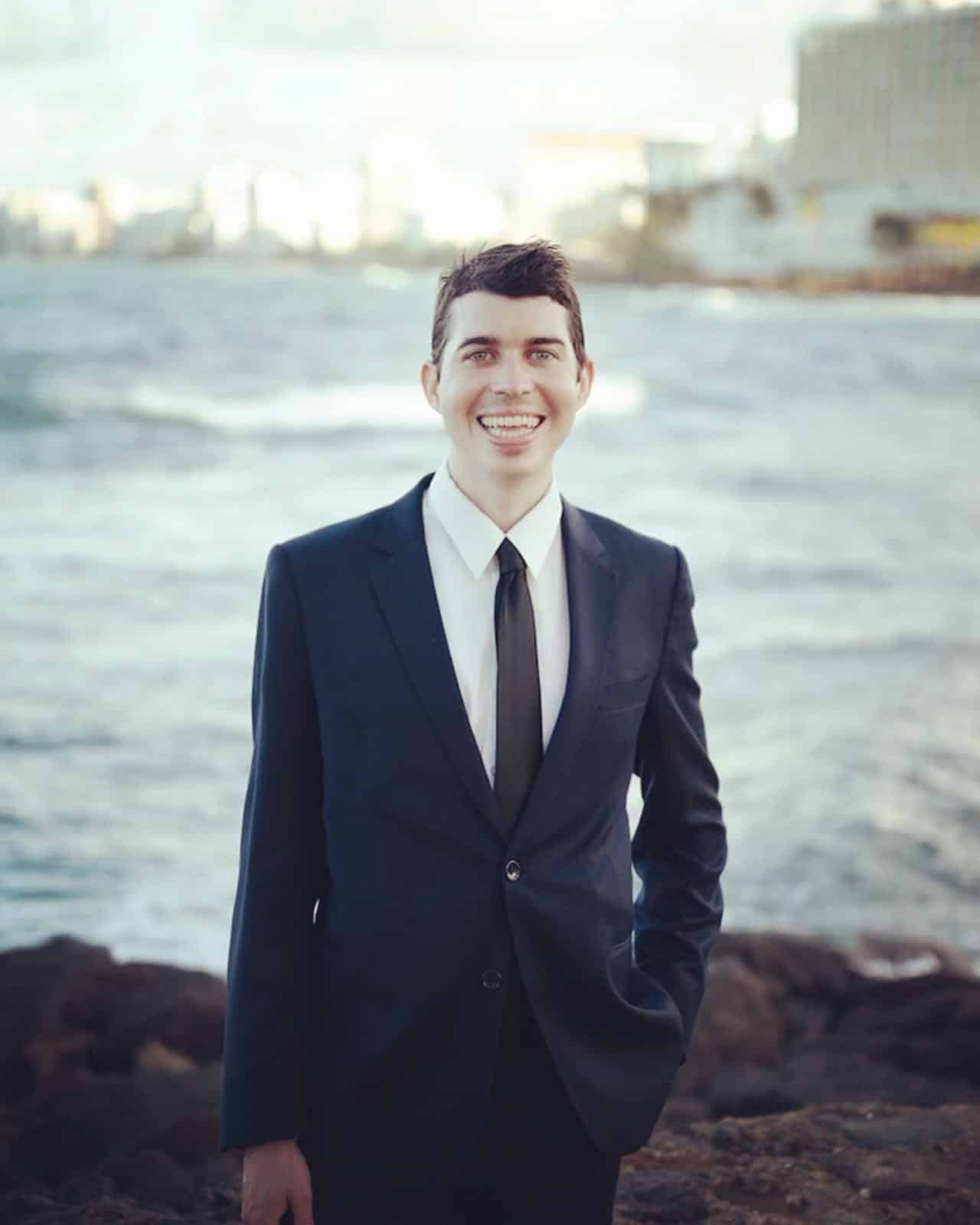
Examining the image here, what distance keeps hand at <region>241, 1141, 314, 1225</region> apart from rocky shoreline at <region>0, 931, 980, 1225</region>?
67 cm

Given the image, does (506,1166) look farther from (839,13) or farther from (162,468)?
(839,13)

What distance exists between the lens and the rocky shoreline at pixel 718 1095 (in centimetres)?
221

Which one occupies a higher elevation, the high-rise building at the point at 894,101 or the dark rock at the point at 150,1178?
the high-rise building at the point at 894,101

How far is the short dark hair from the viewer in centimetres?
146

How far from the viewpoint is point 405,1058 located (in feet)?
4.85

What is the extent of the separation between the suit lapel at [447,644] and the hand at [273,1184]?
0.39 metres

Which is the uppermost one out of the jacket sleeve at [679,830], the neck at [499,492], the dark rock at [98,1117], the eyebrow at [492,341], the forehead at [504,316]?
the forehead at [504,316]

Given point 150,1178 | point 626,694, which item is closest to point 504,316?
point 626,694

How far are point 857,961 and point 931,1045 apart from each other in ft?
4.31

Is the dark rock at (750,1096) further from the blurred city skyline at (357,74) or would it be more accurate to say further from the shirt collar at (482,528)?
the blurred city skyline at (357,74)

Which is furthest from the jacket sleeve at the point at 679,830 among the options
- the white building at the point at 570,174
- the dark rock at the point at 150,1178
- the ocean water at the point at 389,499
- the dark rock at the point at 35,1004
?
the white building at the point at 570,174

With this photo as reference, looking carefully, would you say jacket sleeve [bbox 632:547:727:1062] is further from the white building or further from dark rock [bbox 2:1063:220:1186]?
the white building

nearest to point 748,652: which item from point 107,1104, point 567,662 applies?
point 107,1104

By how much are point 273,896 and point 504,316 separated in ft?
2.00
